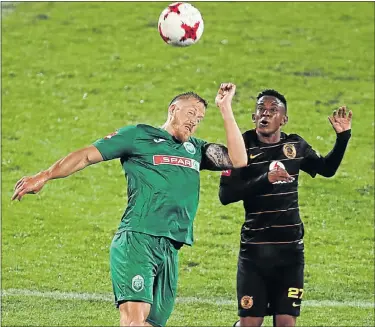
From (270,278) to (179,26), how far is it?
265 centimetres

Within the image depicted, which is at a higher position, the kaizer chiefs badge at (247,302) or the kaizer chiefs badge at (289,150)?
the kaizer chiefs badge at (289,150)

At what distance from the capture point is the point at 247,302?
991 centimetres

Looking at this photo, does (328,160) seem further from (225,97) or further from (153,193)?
(153,193)

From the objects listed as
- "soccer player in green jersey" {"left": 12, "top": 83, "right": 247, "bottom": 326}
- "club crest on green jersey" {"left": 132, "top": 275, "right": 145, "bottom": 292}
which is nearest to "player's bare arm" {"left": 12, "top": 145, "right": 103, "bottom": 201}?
A: "soccer player in green jersey" {"left": 12, "top": 83, "right": 247, "bottom": 326}

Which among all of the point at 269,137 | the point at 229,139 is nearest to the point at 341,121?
the point at 269,137

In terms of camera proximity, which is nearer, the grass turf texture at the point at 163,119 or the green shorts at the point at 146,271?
the green shorts at the point at 146,271

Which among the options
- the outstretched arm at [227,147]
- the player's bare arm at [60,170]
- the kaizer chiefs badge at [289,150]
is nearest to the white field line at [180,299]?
the kaizer chiefs badge at [289,150]

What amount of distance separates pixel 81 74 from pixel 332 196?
7967mm

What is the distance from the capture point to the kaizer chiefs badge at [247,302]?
32.5 feet

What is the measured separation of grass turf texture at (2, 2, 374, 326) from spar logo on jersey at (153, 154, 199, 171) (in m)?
4.29

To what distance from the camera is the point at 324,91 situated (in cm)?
2498

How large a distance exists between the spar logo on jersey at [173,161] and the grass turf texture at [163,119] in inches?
169

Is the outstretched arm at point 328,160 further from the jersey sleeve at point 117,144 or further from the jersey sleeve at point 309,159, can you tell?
the jersey sleeve at point 117,144

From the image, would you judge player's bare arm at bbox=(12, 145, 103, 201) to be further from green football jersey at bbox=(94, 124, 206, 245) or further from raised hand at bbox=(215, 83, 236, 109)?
raised hand at bbox=(215, 83, 236, 109)
